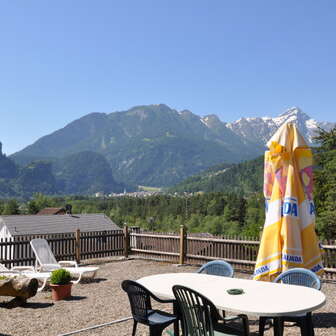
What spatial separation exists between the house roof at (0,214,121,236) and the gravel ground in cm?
2292

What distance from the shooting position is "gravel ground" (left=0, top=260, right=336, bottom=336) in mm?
6324

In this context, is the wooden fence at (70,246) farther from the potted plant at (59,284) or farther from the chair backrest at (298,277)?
the chair backrest at (298,277)

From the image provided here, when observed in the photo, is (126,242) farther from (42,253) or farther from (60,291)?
(60,291)

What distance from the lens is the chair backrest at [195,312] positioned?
155 inches

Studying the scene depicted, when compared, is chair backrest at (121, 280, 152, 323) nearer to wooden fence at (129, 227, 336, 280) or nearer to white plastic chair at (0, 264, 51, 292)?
white plastic chair at (0, 264, 51, 292)

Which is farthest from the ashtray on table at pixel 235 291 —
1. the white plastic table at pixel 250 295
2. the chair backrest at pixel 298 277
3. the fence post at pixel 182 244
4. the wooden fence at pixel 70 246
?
the wooden fence at pixel 70 246

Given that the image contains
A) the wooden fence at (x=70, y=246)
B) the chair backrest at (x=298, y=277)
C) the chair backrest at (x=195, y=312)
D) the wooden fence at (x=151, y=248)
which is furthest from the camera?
the wooden fence at (x=70, y=246)

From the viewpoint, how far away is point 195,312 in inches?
159

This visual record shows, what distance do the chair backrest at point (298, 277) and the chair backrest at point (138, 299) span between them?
187 centimetres

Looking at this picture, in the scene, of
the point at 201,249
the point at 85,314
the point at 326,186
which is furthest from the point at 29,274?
the point at 326,186

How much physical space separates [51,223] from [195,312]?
30790 mm

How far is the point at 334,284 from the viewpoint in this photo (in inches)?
394

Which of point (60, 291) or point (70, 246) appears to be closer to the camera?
point (60, 291)

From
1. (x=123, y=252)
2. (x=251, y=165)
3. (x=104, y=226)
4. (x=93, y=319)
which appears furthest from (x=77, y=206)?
(x=93, y=319)
